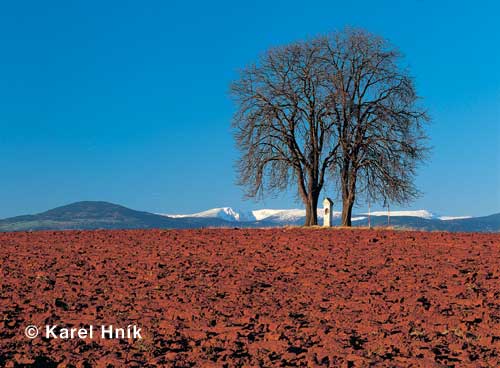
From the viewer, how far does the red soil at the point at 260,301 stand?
930 centimetres

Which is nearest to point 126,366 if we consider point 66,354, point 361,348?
point 66,354

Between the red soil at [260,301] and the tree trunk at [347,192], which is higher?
the tree trunk at [347,192]

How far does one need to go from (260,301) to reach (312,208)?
2094cm

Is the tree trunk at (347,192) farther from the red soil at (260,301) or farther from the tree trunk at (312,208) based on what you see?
the red soil at (260,301)

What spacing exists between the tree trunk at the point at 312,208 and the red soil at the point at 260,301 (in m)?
10.7

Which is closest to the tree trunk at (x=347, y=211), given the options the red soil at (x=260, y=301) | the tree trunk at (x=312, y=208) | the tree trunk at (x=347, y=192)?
the tree trunk at (x=347, y=192)

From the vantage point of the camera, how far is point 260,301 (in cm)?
1273

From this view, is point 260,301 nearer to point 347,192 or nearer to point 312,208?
point 312,208

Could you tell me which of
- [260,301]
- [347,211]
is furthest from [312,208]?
[260,301]

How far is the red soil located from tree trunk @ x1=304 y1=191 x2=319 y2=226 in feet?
35.2

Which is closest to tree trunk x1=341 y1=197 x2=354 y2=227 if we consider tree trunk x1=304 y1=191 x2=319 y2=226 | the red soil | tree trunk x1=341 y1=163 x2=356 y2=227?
tree trunk x1=341 y1=163 x2=356 y2=227

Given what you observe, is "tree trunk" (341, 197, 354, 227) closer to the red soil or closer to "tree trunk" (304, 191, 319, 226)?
"tree trunk" (304, 191, 319, 226)

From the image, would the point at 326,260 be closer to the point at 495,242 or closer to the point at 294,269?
the point at 294,269

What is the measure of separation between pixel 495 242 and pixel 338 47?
1568 cm
